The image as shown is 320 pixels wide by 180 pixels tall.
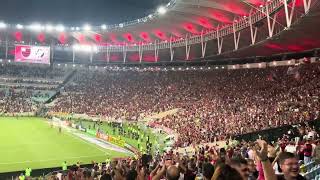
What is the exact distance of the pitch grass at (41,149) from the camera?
30547 mm

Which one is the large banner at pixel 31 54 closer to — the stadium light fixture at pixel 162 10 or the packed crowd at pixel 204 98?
the packed crowd at pixel 204 98

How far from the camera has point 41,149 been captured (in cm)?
3572

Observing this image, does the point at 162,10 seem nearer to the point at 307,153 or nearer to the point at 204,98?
the point at 204,98

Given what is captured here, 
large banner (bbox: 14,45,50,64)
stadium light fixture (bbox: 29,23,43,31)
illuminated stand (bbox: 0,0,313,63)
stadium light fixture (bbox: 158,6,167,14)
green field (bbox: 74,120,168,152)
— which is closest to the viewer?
illuminated stand (bbox: 0,0,313,63)

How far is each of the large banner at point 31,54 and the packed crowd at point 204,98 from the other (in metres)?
7.44

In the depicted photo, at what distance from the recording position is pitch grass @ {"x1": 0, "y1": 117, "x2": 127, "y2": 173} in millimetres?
30547

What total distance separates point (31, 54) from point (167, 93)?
2416 cm

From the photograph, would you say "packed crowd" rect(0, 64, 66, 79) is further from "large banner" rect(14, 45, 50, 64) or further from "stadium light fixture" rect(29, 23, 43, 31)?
"large banner" rect(14, 45, 50, 64)

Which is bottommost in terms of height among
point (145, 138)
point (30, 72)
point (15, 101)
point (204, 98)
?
point (145, 138)

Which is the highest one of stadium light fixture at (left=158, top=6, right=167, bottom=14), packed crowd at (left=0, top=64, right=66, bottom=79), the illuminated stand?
stadium light fixture at (left=158, top=6, right=167, bottom=14)

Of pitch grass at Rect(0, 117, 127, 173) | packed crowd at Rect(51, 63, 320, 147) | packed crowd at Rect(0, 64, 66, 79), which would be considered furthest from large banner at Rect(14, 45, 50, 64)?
pitch grass at Rect(0, 117, 127, 173)

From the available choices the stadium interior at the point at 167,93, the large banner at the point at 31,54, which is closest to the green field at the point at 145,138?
the stadium interior at the point at 167,93

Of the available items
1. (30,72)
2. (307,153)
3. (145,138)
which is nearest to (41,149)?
(145,138)

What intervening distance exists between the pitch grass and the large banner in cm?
2212
